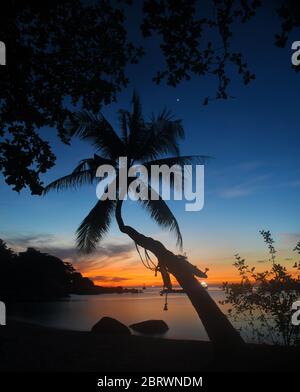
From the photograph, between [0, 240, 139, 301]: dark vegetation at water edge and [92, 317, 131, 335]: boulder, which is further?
[0, 240, 139, 301]: dark vegetation at water edge

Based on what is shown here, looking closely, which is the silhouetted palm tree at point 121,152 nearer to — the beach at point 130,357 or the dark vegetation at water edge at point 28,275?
the beach at point 130,357

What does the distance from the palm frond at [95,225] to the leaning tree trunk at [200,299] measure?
6.98 feet

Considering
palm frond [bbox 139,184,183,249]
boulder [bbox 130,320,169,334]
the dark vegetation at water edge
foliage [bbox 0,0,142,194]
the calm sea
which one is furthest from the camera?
the dark vegetation at water edge

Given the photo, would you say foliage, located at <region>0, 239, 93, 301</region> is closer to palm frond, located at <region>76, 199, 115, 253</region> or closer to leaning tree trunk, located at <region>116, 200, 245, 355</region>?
palm frond, located at <region>76, 199, 115, 253</region>

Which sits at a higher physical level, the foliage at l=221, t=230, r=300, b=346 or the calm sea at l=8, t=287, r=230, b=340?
the foliage at l=221, t=230, r=300, b=346

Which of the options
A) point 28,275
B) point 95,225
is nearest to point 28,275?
point 28,275

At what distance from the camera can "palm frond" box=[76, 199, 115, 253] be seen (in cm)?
1160

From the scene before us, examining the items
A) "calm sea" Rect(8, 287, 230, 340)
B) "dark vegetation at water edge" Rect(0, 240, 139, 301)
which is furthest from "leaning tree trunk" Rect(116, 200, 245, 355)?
"dark vegetation at water edge" Rect(0, 240, 139, 301)

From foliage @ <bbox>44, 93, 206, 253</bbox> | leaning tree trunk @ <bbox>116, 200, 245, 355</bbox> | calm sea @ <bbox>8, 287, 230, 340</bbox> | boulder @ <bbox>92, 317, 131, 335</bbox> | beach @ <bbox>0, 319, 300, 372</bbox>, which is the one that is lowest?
calm sea @ <bbox>8, 287, 230, 340</bbox>

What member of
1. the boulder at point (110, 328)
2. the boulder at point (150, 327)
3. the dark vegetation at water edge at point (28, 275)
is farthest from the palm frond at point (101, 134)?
the dark vegetation at water edge at point (28, 275)

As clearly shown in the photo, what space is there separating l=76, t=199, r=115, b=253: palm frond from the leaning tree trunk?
2127mm

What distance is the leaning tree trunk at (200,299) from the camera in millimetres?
8367

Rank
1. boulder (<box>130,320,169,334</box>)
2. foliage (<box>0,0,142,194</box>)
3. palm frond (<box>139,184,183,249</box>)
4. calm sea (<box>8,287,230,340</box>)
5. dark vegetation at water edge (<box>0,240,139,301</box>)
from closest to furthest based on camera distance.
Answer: foliage (<box>0,0,142,194</box>)
palm frond (<box>139,184,183,249</box>)
boulder (<box>130,320,169,334</box>)
calm sea (<box>8,287,230,340</box>)
dark vegetation at water edge (<box>0,240,139,301</box>)

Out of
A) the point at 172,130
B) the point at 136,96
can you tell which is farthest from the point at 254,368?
the point at 136,96
